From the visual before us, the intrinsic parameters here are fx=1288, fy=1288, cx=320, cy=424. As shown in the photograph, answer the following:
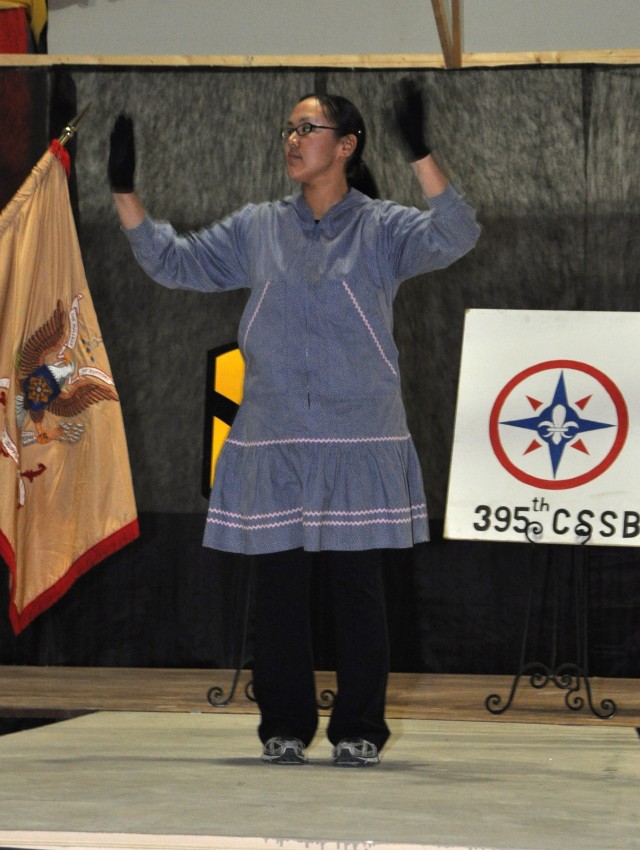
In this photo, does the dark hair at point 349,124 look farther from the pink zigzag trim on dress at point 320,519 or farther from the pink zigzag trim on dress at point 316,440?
the pink zigzag trim on dress at point 320,519

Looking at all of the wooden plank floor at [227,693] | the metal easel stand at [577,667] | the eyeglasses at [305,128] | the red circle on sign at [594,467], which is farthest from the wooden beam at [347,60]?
the wooden plank floor at [227,693]

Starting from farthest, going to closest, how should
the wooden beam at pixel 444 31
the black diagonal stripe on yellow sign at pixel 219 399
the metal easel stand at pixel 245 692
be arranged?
the black diagonal stripe on yellow sign at pixel 219 399 < the metal easel stand at pixel 245 692 < the wooden beam at pixel 444 31

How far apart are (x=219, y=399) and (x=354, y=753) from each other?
1.80 meters

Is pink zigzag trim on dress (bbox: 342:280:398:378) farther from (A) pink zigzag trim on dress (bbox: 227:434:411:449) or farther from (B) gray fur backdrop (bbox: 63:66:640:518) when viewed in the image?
(B) gray fur backdrop (bbox: 63:66:640:518)

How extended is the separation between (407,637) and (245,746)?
1519 mm

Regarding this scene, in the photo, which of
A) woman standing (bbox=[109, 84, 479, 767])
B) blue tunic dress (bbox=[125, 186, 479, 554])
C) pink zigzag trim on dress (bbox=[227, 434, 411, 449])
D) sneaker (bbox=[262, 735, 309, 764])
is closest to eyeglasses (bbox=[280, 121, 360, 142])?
woman standing (bbox=[109, 84, 479, 767])

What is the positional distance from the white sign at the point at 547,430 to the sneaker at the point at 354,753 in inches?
49.9

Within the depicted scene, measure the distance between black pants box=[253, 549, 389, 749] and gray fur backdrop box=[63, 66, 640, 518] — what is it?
68.9 inches

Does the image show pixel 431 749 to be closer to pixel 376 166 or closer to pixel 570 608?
pixel 570 608

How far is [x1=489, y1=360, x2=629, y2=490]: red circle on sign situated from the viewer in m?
3.73

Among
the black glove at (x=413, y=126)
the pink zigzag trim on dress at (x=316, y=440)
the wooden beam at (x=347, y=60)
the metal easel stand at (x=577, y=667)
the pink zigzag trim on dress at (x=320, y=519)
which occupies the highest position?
the wooden beam at (x=347, y=60)

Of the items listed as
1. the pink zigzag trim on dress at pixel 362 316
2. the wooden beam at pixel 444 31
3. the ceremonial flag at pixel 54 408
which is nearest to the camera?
the pink zigzag trim on dress at pixel 362 316

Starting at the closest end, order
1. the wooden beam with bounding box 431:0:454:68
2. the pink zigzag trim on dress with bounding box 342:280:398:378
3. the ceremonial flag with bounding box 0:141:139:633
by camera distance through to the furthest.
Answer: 1. the pink zigzag trim on dress with bounding box 342:280:398:378
2. the wooden beam with bounding box 431:0:454:68
3. the ceremonial flag with bounding box 0:141:139:633

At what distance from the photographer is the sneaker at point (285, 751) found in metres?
2.54
